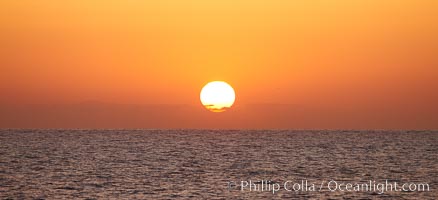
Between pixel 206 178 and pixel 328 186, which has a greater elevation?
pixel 206 178

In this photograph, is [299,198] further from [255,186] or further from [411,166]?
[411,166]

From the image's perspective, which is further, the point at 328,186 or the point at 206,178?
the point at 206,178

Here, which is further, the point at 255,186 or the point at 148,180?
the point at 148,180

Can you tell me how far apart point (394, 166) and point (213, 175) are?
106 feet

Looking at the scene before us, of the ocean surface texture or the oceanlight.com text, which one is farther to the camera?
the oceanlight.com text

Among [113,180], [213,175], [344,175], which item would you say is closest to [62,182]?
[113,180]

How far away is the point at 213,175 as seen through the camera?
3430 inches

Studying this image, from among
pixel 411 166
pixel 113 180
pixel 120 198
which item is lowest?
pixel 120 198

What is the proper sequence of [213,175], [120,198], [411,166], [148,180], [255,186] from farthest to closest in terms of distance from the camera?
[411,166] → [213,175] → [148,180] → [255,186] → [120,198]

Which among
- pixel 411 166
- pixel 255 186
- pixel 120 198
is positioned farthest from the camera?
pixel 411 166

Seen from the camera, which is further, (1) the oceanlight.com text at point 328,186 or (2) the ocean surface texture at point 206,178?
(1) the oceanlight.com text at point 328,186

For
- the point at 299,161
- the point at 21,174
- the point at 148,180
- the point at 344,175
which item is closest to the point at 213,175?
the point at 148,180

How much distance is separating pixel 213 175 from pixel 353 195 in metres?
25.5

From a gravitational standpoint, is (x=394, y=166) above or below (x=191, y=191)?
above
